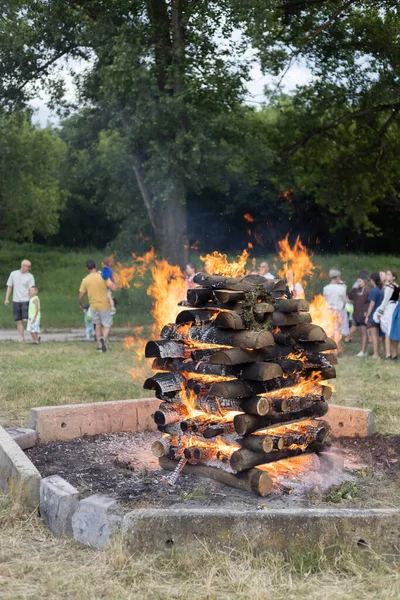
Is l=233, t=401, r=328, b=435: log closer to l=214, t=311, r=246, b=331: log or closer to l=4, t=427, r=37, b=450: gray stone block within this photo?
l=214, t=311, r=246, b=331: log

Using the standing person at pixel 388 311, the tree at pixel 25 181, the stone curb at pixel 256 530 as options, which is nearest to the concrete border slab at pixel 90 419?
the stone curb at pixel 256 530

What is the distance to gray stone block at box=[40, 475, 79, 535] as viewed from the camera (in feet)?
16.7

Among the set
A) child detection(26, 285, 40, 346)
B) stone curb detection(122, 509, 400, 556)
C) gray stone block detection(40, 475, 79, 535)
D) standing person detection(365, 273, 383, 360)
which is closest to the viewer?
stone curb detection(122, 509, 400, 556)

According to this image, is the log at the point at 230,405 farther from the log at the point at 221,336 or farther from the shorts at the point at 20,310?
the shorts at the point at 20,310

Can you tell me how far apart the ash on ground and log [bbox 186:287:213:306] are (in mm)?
1446

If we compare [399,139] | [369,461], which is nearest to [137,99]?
[399,139]

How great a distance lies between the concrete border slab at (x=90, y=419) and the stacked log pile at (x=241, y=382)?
4.70ft

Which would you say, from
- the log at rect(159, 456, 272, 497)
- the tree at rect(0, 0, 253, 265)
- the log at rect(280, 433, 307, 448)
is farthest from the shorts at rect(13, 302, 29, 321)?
the log at rect(280, 433, 307, 448)

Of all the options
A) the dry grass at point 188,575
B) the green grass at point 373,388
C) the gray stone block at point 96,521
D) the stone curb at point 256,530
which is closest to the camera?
the dry grass at point 188,575

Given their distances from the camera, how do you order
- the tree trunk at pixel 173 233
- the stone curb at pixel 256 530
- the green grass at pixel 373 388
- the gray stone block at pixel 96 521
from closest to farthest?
the stone curb at pixel 256 530 → the gray stone block at pixel 96 521 → the green grass at pixel 373 388 → the tree trunk at pixel 173 233

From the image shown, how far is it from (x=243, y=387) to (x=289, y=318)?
2.85 feet

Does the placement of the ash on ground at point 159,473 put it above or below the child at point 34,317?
below

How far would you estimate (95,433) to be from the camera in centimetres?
778

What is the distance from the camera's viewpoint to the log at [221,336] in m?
5.84
